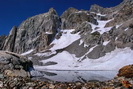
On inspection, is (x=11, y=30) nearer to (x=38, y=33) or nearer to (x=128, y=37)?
(x=38, y=33)

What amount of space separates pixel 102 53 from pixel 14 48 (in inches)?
4782

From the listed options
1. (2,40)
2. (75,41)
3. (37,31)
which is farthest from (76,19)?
(2,40)

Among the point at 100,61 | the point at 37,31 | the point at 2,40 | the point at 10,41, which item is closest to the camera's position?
the point at 100,61

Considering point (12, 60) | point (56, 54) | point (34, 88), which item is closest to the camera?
point (34, 88)

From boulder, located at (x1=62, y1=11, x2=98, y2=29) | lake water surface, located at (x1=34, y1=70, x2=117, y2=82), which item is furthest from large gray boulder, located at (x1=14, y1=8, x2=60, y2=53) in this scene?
lake water surface, located at (x1=34, y1=70, x2=117, y2=82)

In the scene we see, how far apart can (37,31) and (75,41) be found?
69188 millimetres

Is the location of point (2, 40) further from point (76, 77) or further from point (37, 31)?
point (76, 77)

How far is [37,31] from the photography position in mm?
179500

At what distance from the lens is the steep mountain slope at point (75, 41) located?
268 feet

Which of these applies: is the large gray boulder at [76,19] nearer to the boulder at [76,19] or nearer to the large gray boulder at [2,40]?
the boulder at [76,19]

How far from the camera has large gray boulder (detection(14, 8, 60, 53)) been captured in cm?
16244

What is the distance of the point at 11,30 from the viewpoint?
19275 centimetres

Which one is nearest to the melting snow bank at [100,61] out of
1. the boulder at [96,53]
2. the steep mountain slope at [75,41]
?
the steep mountain slope at [75,41]

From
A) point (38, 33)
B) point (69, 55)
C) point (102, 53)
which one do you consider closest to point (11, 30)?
point (38, 33)
